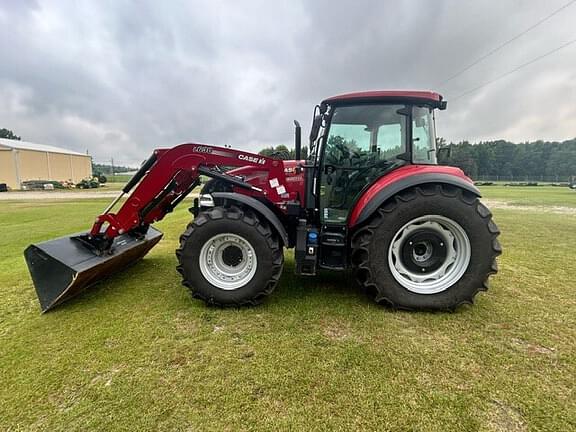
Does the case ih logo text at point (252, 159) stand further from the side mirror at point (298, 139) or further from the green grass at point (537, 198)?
the green grass at point (537, 198)

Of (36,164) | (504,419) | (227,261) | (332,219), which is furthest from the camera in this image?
(36,164)

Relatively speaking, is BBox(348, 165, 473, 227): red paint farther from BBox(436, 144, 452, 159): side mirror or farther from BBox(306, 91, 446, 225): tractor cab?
BBox(436, 144, 452, 159): side mirror

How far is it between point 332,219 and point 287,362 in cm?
174

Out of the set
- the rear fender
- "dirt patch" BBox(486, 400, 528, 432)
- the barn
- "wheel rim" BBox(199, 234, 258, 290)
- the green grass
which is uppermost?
the barn

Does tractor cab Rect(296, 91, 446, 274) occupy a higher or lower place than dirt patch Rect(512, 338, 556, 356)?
higher

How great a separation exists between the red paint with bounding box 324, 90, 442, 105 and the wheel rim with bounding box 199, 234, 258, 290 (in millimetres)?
1867

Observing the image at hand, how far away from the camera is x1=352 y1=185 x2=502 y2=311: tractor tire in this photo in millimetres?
3037

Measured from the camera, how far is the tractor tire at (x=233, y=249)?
311cm

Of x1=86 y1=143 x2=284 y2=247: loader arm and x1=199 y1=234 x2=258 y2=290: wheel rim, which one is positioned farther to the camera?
x1=86 y1=143 x2=284 y2=247: loader arm

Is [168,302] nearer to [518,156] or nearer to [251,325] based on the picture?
[251,325]

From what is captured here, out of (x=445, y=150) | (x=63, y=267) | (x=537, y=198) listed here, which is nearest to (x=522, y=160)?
(x=537, y=198)

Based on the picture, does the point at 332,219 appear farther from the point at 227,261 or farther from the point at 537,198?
the point at 537,198

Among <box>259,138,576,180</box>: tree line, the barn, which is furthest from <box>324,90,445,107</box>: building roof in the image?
<box>259,138,576,180</box>: tree line

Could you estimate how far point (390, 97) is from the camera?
3260 millimetres
